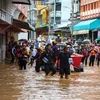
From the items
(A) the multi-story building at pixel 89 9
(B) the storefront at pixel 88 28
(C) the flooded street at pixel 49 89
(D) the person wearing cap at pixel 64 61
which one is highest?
(A) the multi-story building at pixel 89 9

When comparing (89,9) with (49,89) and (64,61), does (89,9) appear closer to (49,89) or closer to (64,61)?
(64,61)

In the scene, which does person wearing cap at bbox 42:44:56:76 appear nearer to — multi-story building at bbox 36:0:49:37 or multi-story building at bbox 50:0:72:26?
multi-story building at bbox 50:0:72:26

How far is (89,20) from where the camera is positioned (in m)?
60.9

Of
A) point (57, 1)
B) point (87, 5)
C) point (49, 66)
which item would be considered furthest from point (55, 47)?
Answer: point (57, 1)

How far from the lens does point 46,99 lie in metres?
14.1

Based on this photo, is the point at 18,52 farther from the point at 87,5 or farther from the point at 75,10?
the point at 75,10

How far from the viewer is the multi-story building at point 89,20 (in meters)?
56.4

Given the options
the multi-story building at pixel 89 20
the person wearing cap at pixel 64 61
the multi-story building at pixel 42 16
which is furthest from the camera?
the multi-story building at pixel 42 16

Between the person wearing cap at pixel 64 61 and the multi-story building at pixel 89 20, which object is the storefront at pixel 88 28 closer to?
the multi-story building at pixel 89 20

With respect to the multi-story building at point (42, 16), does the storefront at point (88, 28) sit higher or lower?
lower

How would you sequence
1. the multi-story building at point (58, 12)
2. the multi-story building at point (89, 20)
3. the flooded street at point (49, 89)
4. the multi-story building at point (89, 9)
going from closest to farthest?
the flooded street at point (49, 89), the multi-story building at point (89, 20), the multi-story building at point (89, 9), the multi-story building at point (58, 12)

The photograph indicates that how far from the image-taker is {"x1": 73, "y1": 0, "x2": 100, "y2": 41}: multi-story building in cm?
5644

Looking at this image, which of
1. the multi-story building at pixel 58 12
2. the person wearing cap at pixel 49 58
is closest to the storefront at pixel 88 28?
the multi-story building at pixel 58 12

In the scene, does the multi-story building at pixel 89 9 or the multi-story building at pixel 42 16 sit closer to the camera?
the multi-story building at pixel 89 9
